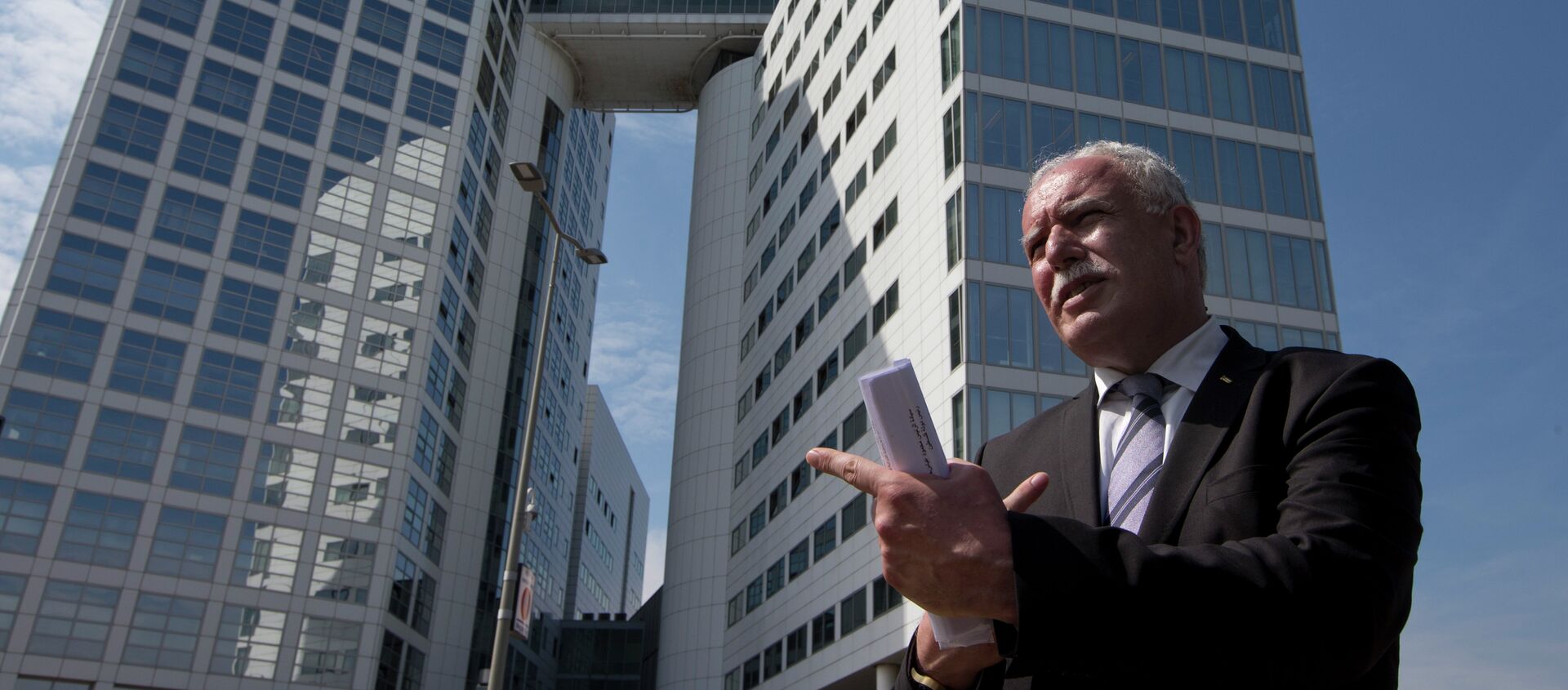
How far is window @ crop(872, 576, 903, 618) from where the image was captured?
3872cm

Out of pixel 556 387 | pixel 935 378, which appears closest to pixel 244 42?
pixel 556 387

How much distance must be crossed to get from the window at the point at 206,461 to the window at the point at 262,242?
8.33 m

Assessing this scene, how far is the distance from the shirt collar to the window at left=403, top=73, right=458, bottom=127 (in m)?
65.7

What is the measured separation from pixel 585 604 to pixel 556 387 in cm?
2898

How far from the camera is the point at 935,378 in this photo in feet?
126

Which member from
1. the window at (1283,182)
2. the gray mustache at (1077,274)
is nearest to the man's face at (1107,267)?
the gray mustache at (1077,274)

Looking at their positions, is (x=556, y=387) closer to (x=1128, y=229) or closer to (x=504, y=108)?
(x=504, y=108)

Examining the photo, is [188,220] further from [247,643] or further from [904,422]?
[904,422]

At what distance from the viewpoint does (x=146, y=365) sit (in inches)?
2052

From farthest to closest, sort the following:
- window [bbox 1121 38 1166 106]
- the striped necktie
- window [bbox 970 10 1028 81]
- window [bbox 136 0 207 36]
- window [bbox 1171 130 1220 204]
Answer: window [bbox 136 0 207 36] → window [bbox 1121 38 1166 106] → window [bbox 970 10 1028 81] → window [bbox 1171 130 1220 204] → the striped necktie

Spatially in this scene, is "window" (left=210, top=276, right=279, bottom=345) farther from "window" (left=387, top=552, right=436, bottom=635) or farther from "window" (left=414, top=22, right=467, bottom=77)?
"window" (left=414, top=22, right=467, bottom=77)

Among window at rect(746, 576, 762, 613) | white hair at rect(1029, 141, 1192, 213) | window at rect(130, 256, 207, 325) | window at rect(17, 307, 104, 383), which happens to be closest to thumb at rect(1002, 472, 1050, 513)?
white hair at rect(1029, 141, 1192, 213)

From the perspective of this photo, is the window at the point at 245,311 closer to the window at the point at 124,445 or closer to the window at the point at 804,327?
the window at the point at 124,445

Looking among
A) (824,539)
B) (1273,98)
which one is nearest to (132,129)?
(824,539)
